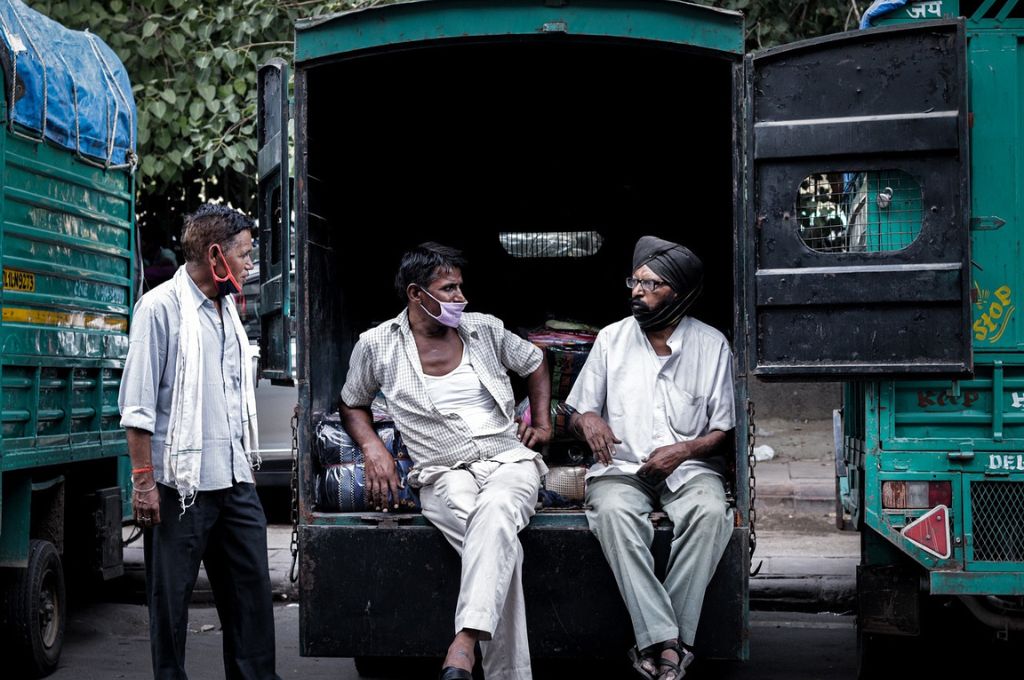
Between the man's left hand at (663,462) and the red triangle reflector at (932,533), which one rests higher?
the man's left hand at (663,462)

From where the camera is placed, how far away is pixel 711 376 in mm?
4965

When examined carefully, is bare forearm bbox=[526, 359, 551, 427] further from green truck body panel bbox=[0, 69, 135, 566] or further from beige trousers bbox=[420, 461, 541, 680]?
green truck body panel bbox=[0, 69, 135, 566]

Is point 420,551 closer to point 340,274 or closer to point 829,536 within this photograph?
point 340,274

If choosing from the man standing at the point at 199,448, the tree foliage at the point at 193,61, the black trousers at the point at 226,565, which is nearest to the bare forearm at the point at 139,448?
the man standing at the point at 199,448

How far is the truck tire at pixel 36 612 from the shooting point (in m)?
5.38

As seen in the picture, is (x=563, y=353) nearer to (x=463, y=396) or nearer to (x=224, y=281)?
(x=463, y=396)

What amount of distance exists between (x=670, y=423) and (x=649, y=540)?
565 millimetres

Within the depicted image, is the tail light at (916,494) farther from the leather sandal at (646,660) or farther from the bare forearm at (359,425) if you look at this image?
the bare forearm at (359,425)

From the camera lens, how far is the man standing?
14.1ft

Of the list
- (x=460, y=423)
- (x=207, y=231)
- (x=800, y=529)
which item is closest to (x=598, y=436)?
(x=460, y=423)

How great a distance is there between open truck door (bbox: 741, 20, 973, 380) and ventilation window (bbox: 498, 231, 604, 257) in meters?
2.39

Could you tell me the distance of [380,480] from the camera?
486 centimetres

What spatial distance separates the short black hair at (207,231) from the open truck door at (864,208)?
1.84 m

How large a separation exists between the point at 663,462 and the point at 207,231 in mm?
1881
